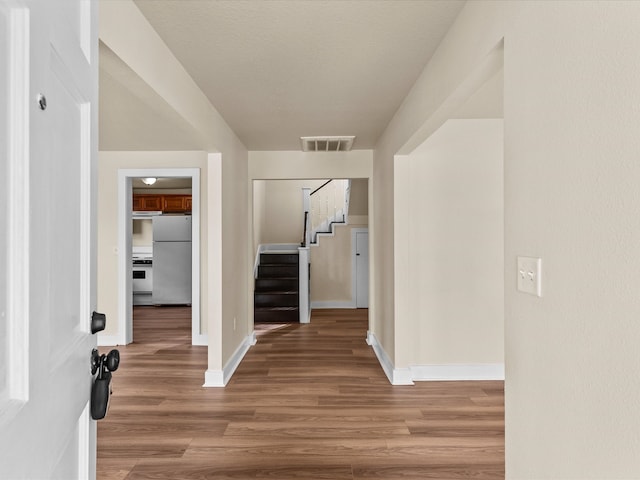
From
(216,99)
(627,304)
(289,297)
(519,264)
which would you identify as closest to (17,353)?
(627,304)

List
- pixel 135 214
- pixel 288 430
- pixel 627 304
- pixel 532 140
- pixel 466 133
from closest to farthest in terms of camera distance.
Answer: pixel 627 304
pixel 532 140
pixel 288 430
pixel 466 133
pixel 135 214

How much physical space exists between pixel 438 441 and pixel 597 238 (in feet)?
6.32

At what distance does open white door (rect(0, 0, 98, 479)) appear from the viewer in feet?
1.96

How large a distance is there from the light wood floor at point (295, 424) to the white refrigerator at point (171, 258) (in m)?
3.28

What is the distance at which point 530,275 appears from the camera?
133 centimetres

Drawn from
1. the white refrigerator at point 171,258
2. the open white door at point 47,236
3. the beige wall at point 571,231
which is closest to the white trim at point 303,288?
the white refrigerator at point 171,258

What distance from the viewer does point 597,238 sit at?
102 centimetres

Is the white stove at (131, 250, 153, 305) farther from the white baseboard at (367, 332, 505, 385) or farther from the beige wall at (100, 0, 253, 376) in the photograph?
the white baseboard at (367, 332, 505, 385)

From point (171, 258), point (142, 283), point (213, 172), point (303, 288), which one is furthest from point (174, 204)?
point (213, 172)

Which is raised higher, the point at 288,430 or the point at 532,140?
the point at 532,140

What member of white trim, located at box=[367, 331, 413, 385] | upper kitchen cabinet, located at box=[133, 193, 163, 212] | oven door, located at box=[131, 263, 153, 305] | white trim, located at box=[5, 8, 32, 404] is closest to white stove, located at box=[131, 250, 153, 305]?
oven door, located at box=[131, 263, 153, 305]

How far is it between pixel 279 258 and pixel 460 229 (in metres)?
4.08

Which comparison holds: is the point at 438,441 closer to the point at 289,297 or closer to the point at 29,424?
the point at 29,424

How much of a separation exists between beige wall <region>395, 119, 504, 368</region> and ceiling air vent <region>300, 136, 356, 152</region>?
0.96 m
